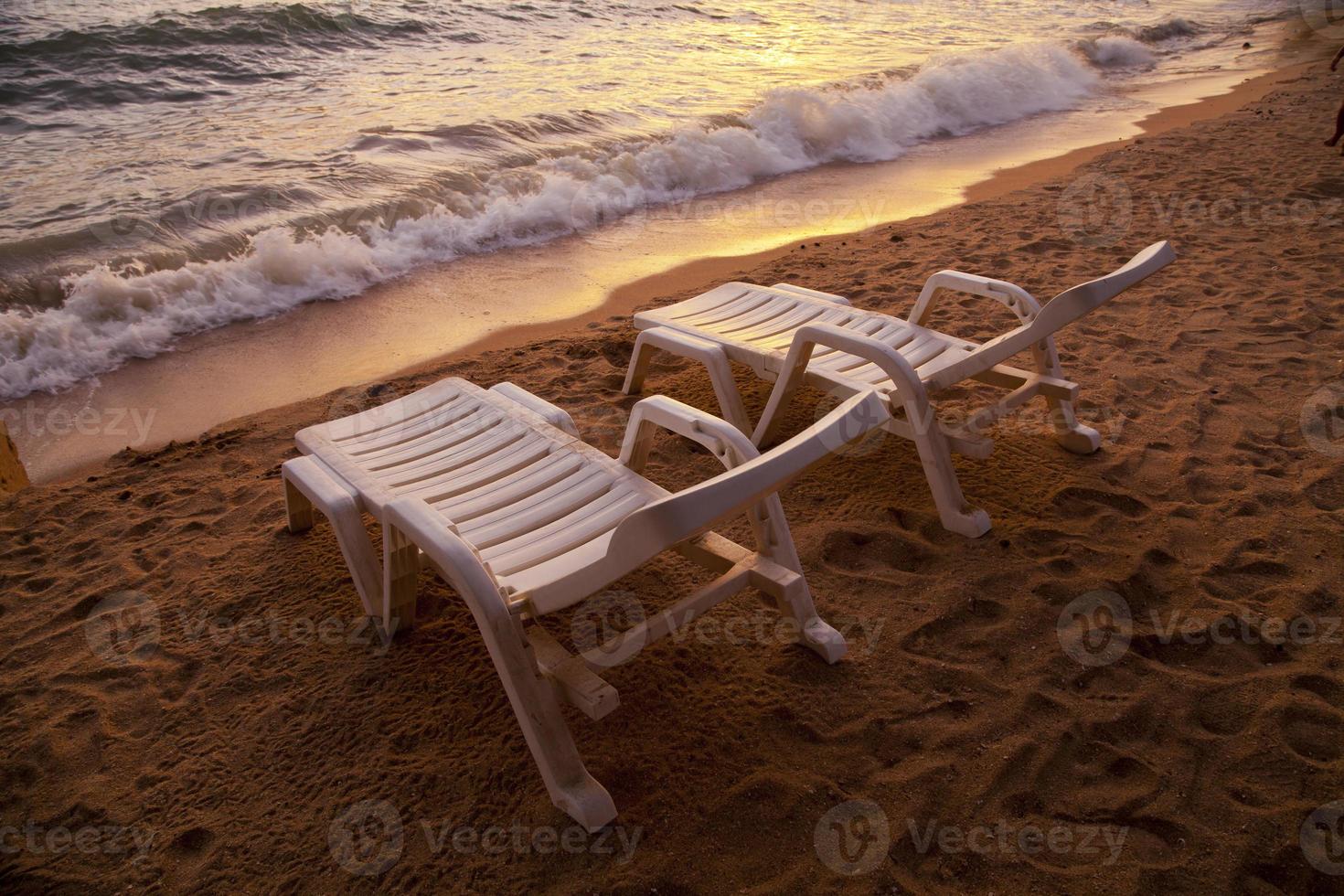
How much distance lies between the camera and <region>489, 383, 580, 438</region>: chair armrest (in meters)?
3.26

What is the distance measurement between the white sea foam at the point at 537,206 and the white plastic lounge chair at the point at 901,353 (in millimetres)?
3281

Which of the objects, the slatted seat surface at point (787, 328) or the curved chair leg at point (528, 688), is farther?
the slatted seat surface at point (787, 328)

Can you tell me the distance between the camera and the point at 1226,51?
47.5 ft

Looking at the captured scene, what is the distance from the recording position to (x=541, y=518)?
274 centimetres

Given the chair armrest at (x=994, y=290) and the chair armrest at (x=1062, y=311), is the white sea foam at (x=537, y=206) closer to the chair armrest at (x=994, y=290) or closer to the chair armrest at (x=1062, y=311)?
the chair armrest at (x=994, y=290)

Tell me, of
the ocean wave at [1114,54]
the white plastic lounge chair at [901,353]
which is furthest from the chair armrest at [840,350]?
the ocean wave at [1114,54]

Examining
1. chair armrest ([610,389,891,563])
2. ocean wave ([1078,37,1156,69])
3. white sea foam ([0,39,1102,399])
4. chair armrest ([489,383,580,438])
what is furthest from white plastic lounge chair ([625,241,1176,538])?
ocean wave ([1078,37,1156,69])

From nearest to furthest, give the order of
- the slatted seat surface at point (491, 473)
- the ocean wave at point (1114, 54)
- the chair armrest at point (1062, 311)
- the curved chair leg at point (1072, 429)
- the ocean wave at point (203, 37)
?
the slatted seat surface at point (491, 473) → the chair armrest at point (1062, 311) → the curved chair leg at point (1072, 429) → the ocean wave at point (203, 37) → the ocean wave at point (1114, 54)

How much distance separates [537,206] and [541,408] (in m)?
4.77

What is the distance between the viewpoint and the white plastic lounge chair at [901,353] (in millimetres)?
3264

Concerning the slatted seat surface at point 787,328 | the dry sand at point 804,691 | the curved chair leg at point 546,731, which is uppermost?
the slatted seat surface at point 787,328

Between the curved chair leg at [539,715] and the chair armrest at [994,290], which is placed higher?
the chair armrest at [994,290]

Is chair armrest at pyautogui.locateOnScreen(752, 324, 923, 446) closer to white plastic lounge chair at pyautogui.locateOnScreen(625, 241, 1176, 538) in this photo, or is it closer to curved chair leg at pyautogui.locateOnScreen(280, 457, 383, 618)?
white plastic lounge chair at pyautogui.locateOnScreen(625, 241, 1176, 538)

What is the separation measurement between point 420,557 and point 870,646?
5.29 ft
